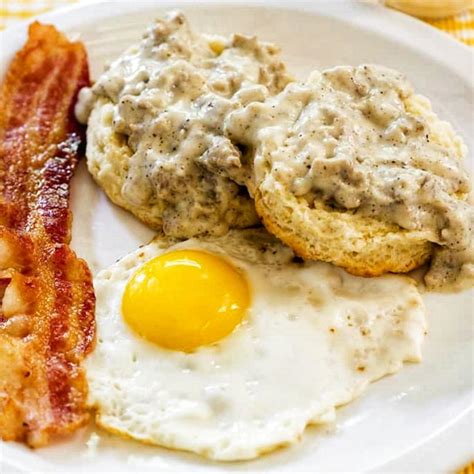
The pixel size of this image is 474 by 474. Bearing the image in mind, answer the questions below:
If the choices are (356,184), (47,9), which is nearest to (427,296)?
(356,184)

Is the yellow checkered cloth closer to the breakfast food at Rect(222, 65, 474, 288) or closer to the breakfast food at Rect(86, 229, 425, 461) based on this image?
the breakfast food at Rect(222, 65, 474, 288)

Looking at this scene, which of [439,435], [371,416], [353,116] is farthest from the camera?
[353,116]

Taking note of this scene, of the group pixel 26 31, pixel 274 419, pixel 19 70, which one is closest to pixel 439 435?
pixel 274 419

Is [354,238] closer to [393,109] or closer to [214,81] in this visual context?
[393,109]

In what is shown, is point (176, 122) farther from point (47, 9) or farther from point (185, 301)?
point (47, 9)

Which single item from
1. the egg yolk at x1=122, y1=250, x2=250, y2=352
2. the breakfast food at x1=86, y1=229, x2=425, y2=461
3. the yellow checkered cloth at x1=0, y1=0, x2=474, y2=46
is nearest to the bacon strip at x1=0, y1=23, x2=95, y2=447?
the breakfast food at x1=86, y1=229, x2=425, y2=461

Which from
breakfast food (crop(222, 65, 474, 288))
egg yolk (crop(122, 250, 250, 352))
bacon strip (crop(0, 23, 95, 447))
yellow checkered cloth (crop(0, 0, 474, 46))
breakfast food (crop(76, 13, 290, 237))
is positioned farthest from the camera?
yellow checkered cloth (crop(0, 0, 474, 46))
